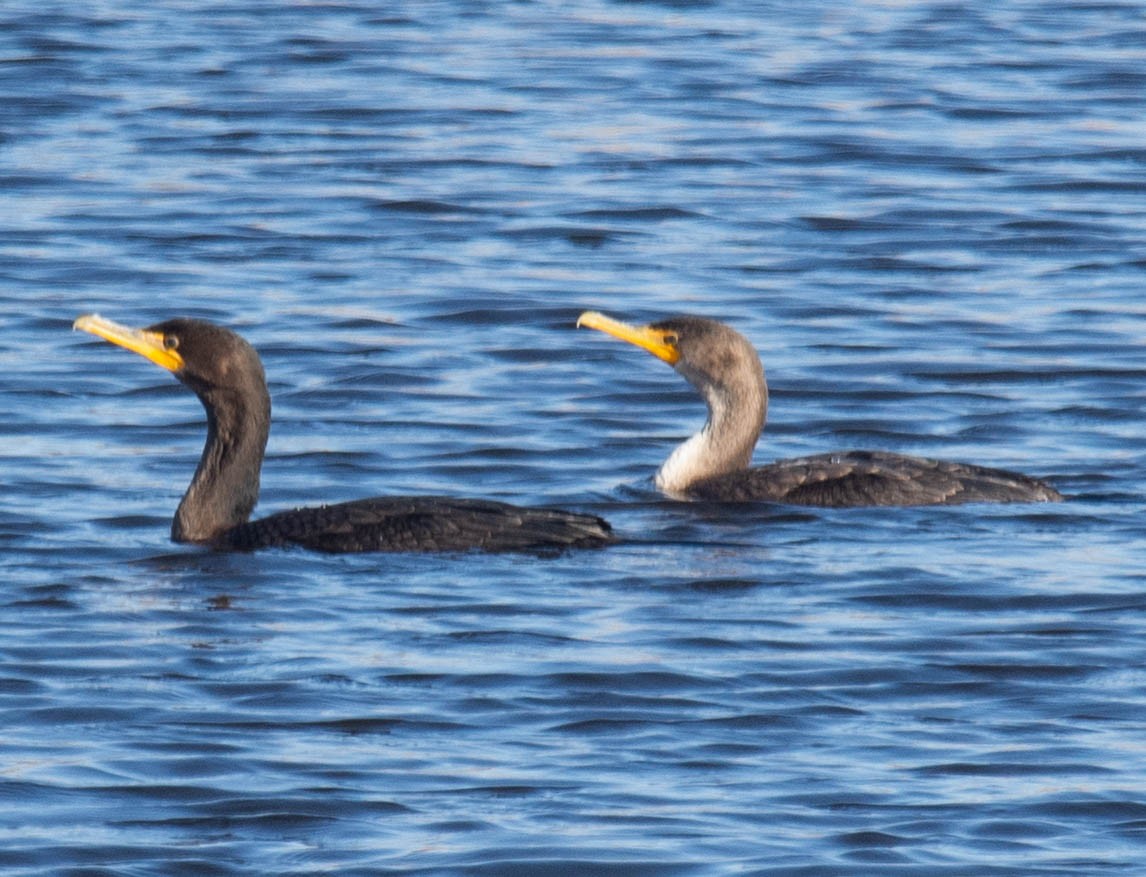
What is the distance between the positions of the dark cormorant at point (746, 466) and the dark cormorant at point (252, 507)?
1.28 metres

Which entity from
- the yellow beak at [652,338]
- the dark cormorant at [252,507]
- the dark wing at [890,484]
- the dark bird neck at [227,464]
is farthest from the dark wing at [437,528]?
the yellow beak at [652,338]

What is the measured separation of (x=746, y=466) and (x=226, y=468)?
2.60 meters

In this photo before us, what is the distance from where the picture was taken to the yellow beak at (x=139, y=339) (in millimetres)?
11562

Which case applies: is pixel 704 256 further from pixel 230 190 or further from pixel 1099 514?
pixel 1099 514

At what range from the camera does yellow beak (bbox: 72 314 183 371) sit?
11.6 metres

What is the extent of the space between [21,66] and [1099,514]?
14646mm

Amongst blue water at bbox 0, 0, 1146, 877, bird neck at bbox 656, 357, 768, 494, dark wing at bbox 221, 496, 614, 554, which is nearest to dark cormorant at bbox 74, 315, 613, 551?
dark wing at bbox 221, 496, 614, 554

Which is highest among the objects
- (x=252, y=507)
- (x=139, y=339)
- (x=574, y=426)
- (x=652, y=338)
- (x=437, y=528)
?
(x=139, y=339)

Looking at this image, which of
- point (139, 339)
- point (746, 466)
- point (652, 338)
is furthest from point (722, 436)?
point (139, 339)

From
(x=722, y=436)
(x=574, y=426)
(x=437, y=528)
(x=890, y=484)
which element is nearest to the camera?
(x=437, y=528)

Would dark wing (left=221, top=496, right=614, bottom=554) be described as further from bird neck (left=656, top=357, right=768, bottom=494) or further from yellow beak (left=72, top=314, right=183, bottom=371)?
bird neck (left=656, top=357, right=768, bottom=494)

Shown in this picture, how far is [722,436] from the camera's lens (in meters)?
13.0

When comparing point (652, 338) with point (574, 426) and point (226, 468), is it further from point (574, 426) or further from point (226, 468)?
point (226, 468)

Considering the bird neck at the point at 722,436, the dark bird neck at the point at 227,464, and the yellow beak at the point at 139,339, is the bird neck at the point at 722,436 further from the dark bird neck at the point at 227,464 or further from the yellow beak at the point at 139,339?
the yellow beak at the point at 139,339
